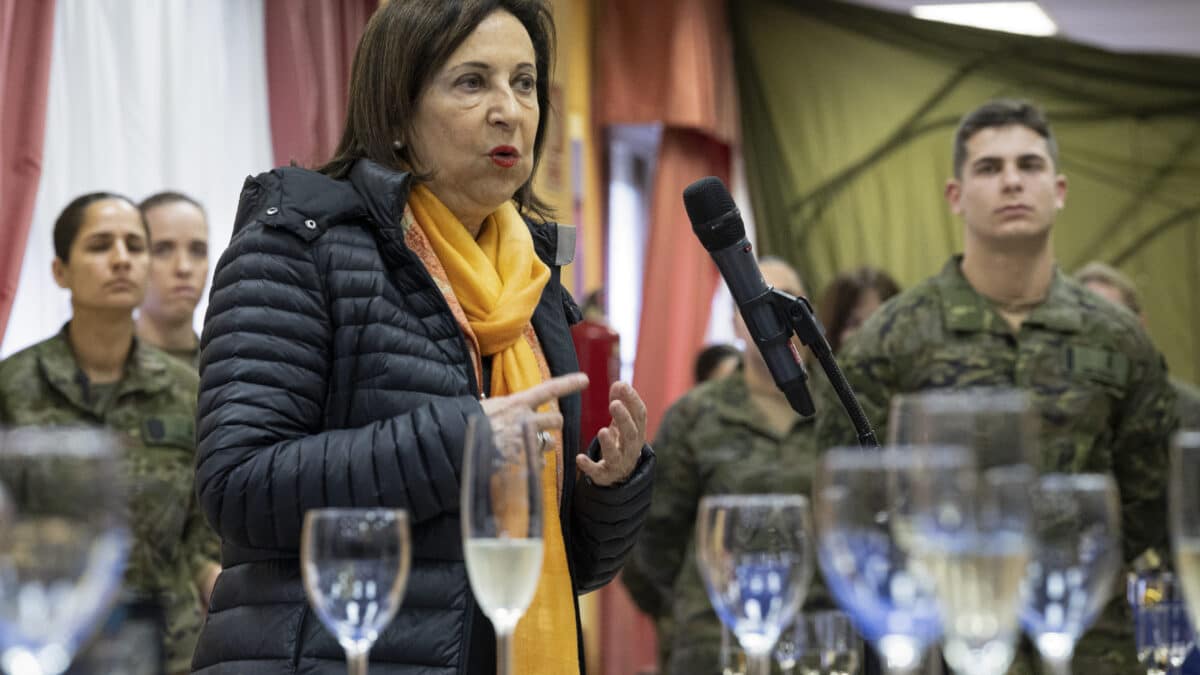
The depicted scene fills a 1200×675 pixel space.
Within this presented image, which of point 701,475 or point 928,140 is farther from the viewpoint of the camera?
point 928,140

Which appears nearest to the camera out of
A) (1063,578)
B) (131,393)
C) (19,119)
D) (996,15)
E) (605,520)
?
(1063,578)

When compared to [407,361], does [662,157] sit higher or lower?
higher

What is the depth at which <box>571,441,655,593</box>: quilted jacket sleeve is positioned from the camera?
1922 mm

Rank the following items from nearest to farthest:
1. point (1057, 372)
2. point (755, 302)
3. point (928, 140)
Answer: point (755, 302)
point (1057, 372)
point (928, 140)

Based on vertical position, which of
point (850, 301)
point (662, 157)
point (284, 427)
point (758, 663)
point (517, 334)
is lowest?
point (758, 663)

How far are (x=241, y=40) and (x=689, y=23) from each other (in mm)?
3031

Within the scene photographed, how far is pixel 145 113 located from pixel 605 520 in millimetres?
2722

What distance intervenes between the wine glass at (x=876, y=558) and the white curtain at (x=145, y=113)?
9.97 ft

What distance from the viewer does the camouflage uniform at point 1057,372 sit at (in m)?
3.35

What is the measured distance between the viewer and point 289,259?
1.80 meters

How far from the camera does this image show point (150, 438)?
3.64m

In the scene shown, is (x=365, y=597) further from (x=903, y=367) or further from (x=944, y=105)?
(x=944, y=105)

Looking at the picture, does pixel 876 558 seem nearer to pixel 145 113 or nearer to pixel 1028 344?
pixel 1028 344

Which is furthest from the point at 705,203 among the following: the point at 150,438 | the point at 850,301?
the point at 850,301
